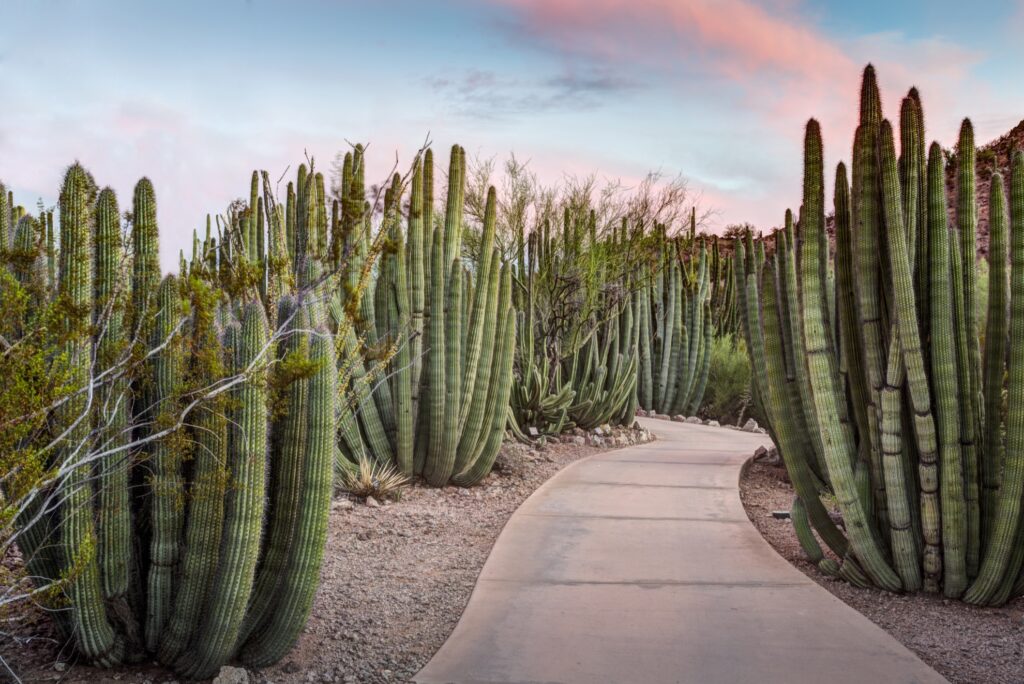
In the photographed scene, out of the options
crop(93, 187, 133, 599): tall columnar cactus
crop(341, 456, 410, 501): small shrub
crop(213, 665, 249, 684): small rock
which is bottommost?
crop(213, 665, 249, 684): small rock

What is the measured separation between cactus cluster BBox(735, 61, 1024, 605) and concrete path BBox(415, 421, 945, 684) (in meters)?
0.74

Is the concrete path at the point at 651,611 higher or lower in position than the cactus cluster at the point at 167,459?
lower

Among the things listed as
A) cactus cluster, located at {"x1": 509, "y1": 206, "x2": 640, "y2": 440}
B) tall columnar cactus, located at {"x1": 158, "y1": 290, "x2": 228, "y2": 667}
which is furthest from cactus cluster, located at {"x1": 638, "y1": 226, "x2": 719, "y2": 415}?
tall columnar cactus, located at {"x1": 158, "y1": 290, "x2": 228, "y2": 667}

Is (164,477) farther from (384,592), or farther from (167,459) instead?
(384,592)

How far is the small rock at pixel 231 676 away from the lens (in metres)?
4.41

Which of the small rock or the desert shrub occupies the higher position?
the desert shrub

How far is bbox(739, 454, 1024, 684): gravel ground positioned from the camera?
4977 mm

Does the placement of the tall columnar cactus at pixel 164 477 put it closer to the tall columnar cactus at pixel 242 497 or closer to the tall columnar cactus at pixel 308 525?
the tall columnar cactus at pixel 242 497

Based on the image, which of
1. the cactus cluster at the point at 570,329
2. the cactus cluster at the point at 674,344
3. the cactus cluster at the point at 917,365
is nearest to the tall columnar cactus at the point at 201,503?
the cactus cluster at the point at 917,365

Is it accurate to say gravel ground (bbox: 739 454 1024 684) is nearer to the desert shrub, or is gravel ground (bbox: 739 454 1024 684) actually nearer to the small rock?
the small rock

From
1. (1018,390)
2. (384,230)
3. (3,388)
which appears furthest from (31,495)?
(1018,390)

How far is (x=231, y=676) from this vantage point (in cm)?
443

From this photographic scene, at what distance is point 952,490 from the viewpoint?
19.0ft

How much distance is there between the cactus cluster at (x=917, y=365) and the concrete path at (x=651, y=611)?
74 centimetres
